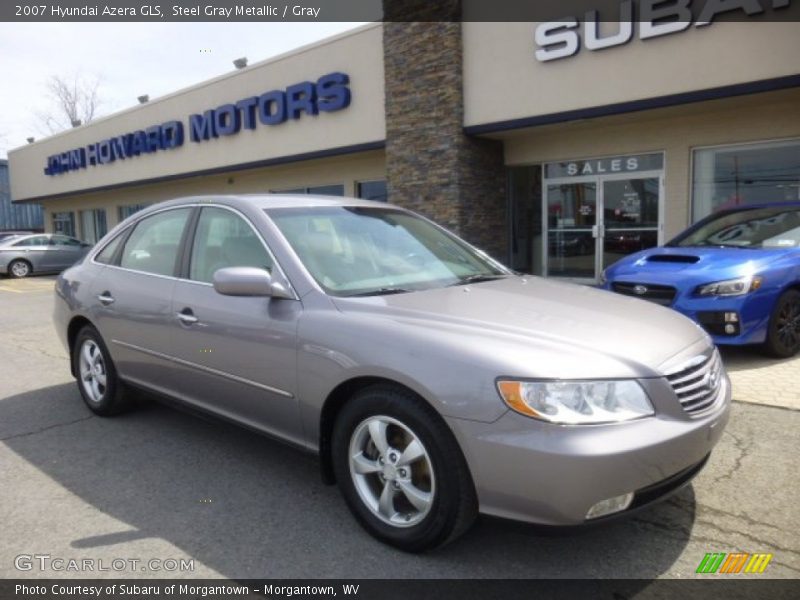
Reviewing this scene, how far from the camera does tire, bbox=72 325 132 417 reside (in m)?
4.56

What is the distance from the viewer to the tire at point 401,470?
99.5 inches

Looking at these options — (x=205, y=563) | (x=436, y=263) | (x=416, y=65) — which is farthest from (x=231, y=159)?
(x=205, y=563)

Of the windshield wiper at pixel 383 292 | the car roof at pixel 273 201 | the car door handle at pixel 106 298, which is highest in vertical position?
the car roof at pixel 273 201

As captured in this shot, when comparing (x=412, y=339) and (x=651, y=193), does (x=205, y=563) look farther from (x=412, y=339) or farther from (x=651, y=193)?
(x=651, y=193)

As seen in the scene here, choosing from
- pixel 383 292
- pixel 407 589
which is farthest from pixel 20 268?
pixel 407 589

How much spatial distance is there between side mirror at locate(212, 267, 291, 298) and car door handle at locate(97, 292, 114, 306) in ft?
5.38

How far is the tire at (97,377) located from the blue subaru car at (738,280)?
4.68 m

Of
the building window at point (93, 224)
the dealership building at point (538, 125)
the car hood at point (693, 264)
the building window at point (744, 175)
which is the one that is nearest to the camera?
the car hood at point (693, 264)

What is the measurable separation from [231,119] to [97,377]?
12961 mm

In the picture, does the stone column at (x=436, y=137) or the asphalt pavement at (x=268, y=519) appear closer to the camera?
the asphalt pavement at (x=268, y=519)

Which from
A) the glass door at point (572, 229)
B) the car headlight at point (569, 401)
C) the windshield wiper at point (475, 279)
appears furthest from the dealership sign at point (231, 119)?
the car headlight at point (569, 401)

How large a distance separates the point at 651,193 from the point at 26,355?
371 inches

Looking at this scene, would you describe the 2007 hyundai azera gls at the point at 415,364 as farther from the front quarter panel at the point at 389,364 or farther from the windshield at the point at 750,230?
the windshield at the point at 750,230

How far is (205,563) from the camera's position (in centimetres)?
272
